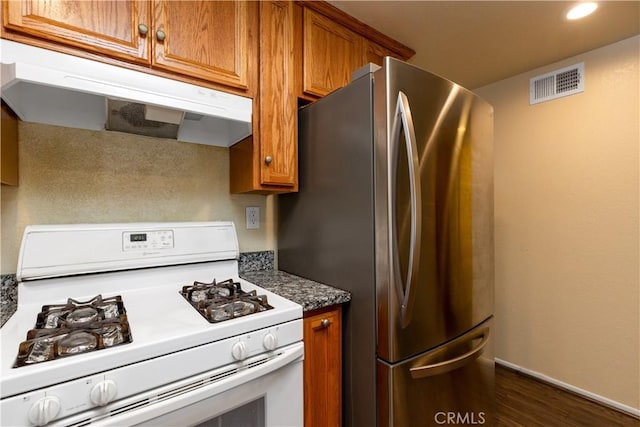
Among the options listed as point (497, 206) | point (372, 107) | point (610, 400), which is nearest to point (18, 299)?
point (372, 107)

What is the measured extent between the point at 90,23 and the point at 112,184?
63 cm

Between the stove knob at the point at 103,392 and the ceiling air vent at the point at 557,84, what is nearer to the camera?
the stove knob at the point at 103,392

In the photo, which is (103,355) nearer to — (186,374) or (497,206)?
(186,374)

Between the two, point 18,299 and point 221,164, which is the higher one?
point 221,164

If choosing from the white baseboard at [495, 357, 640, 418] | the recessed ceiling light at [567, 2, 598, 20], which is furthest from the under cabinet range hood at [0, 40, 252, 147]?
the white baseboard at [495, 357, 640, 418]

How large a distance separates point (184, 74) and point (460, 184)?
3.99 feet

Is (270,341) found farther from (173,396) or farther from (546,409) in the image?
(546,409)

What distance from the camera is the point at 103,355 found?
0.71 m

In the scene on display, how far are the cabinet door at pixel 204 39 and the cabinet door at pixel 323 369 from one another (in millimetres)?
1066

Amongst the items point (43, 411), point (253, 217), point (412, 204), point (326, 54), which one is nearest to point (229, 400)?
point (43, 411)

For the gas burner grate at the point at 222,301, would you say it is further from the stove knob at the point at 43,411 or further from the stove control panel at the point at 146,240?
the stove knob at the point at 43,411

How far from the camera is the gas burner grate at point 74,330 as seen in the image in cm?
73

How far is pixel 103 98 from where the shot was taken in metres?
1.14

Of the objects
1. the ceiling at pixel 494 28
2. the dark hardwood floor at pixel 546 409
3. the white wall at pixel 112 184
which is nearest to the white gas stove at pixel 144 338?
the white wall at pixel 112 184
